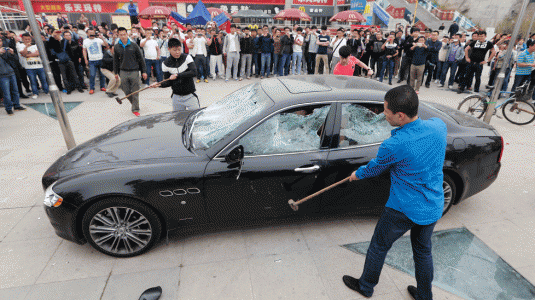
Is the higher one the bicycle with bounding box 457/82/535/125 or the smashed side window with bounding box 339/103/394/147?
the smashed side window with bounding box 339/103/394/147

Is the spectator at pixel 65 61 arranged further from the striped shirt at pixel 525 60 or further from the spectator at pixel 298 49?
the striped shirt at pixel 525 60

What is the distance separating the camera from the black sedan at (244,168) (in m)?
2.72

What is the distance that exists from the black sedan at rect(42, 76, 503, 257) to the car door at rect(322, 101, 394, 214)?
1cm

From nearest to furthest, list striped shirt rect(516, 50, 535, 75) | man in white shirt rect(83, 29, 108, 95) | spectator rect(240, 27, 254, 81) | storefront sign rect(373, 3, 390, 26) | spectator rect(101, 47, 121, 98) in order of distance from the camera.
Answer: striped shirt rect(516, 50, 535, 75)
spectator rect(101, 47, 121, 98)
man in white shirt rect(83, 29, 108, 95)
spectator rect(240, 27, 254, 81)
storefront sign rect(373, 3, 390, 26)

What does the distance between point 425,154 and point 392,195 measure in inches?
15.6

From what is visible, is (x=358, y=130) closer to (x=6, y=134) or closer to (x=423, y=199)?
(x=423, y=199)

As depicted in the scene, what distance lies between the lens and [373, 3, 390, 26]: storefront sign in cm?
2870

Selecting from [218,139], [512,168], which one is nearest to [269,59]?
[512,168]

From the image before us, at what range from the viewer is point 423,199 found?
2.04 m

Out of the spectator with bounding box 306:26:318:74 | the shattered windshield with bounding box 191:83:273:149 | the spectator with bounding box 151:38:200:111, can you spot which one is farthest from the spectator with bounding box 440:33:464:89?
the shattered windshield with bounding box 191:83:273:149

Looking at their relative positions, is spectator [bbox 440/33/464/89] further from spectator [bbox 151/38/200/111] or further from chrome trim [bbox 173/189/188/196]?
chrome trim [bbox 173/189/188/196]

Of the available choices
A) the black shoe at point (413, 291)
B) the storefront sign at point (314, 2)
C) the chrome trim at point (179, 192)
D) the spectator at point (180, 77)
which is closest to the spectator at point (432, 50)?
the spectator at point (180, 77)

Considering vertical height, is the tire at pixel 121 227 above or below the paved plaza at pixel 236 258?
above

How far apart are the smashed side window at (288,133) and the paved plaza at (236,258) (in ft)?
3.32
